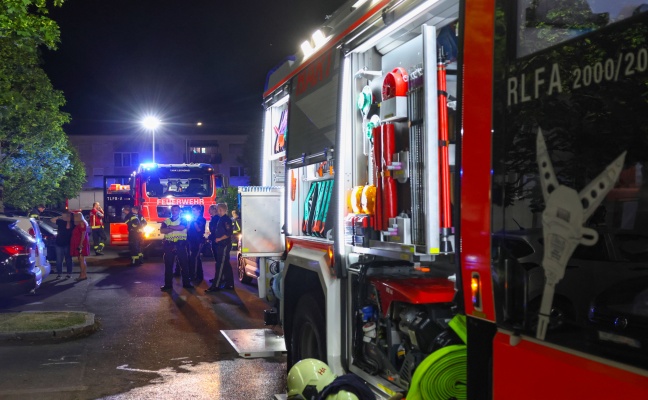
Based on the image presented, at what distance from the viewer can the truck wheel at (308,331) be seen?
5355 mm

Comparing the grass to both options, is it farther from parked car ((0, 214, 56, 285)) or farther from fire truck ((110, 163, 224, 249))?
fire truck ((110, 163, 224, 249))

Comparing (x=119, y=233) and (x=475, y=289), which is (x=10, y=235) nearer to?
(x=475, y=289)

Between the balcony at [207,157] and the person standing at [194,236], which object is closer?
the person standing at [194,236]

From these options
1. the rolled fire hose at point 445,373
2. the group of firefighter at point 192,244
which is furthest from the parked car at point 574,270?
the group of firefighter at point 192,244

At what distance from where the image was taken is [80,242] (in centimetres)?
1705

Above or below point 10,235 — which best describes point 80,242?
below

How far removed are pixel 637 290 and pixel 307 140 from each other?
4025 millimetres

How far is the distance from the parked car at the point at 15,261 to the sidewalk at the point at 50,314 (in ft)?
1.40

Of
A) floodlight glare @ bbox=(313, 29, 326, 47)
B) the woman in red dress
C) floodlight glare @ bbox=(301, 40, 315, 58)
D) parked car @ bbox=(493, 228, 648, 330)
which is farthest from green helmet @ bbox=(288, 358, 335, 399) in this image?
the woman in red dress

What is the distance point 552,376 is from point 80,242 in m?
16.0

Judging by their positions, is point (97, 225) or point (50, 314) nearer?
point (50, 314)

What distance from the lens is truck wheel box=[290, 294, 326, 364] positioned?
5.36 m

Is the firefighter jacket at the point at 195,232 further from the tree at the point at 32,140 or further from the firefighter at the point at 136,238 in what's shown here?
the tree at the point at 32,140

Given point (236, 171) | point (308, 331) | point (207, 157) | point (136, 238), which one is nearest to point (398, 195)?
point (308, 331)
